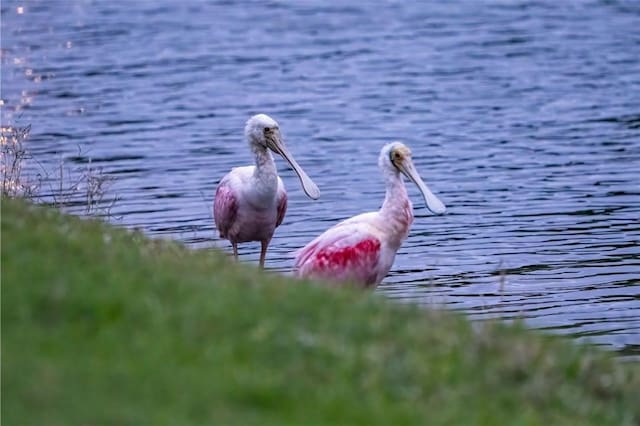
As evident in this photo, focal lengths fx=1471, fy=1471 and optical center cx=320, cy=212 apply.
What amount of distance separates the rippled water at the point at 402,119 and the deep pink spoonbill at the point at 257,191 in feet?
2.93

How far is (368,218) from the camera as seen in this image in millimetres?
13000

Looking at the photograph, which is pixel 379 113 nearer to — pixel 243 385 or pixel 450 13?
pixel 450 13

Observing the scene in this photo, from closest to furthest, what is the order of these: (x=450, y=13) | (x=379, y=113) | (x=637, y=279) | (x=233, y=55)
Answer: (x=637, y=279), (x=379, y=113), (x=233, y=55), (x=450, y=13)

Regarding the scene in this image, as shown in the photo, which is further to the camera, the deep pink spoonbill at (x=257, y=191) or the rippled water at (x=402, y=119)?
the rippled water at (x=402, y=119)

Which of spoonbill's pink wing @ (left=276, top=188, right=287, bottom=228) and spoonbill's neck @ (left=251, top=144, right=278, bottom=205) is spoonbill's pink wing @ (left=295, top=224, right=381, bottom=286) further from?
spoonbill's pink wing @ (left=276, top=188, right=287, bottom=228)

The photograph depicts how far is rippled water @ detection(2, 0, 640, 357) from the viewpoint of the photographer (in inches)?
640

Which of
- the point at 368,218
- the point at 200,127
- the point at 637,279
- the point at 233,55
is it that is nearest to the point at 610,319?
the point at 637,279

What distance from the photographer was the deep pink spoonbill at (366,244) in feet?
41.0

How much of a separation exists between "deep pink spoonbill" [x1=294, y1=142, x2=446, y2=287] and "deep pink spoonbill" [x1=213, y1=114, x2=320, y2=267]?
6.96 feet

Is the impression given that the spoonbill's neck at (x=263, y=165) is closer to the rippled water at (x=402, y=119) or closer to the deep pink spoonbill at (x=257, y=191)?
the deep pink spoonbill at (x=257, y=191)

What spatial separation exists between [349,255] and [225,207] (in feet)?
10.2

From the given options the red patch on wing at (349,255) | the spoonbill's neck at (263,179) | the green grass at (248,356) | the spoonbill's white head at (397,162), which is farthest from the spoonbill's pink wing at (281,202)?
the green grass at (248,356)

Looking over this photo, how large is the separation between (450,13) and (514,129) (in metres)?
14.3

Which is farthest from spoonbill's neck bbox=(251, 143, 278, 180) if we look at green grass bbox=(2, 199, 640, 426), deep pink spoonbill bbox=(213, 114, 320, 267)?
green grass bbox=(2, 199, 640, 426)
